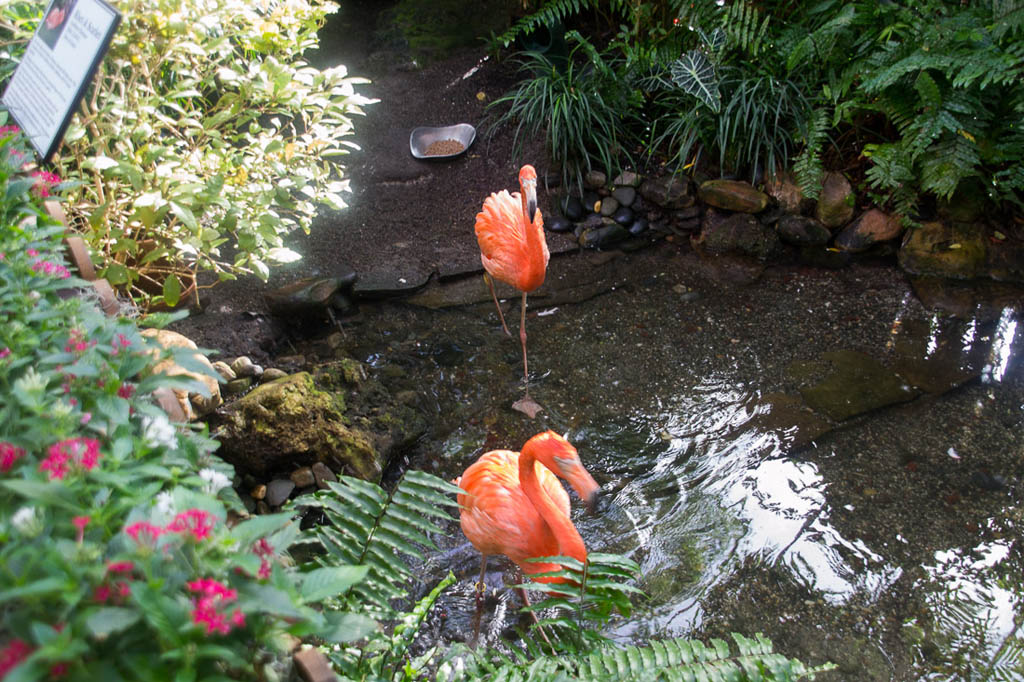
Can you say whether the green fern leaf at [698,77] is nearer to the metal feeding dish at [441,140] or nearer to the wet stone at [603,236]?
the wet stone at [603,236]

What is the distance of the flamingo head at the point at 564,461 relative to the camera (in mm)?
2230

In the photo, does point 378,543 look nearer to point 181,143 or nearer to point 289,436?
point 289,436

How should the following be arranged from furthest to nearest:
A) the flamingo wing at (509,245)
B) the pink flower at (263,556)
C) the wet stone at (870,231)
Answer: the wet stone at (870,231), the flamingo wing at (509,245), the pink flower at (263,556)

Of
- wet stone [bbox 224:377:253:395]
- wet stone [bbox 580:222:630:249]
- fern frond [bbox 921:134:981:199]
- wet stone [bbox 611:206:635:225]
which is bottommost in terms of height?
wet stone [bbox 224:377:253:395]

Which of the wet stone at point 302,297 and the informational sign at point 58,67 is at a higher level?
the informational sign at point 58,67

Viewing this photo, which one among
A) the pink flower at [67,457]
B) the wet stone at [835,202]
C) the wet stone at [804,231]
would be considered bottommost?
the wet stone at [804,231]

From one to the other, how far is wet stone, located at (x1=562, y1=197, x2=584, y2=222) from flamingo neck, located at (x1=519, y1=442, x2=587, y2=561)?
3.03 metres

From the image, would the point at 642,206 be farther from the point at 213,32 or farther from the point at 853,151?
the point at 213,32

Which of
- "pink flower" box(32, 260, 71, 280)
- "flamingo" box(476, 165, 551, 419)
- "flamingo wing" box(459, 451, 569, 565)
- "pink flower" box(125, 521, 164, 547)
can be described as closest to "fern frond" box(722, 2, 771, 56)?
"flamingo" box(476, 165, 551, 419)

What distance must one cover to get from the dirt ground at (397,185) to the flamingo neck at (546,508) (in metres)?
2.11

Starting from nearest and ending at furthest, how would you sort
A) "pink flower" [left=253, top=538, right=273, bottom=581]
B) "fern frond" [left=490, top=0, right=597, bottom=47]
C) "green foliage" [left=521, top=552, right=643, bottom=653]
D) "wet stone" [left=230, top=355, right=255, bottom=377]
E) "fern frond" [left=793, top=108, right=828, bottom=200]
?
"pink flower" [left=253, top=538, right=273, bottom=581]
"green foliage" [left=521, top=552, right=643, bottom=653]
"wet stone" [left=230, top=355, right=255, bottom=377]
"fern frond" [left=793, top=108, right=828, bottom=200]
"fern frond" [left=490, top=0, right=597, bottom=47]

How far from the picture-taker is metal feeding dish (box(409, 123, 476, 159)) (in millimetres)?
5770

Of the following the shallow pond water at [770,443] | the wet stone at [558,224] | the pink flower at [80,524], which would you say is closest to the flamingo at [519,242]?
the shallow pond water at [770,443]

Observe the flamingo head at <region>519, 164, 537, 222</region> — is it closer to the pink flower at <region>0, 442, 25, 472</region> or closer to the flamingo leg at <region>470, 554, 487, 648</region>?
the flamingo leg at <region>470, 554, 487, 648</region>
